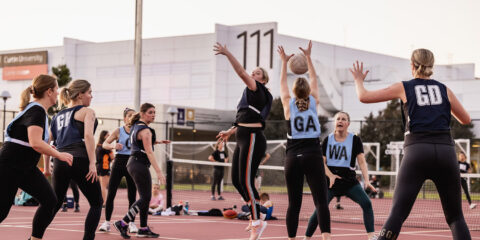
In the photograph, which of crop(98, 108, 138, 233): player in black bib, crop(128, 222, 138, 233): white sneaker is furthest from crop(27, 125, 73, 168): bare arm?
crop(128, 222, 138, 233): white sneaker

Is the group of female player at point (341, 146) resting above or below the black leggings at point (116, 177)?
above

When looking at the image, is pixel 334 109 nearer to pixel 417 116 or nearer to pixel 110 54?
pixel 110 54

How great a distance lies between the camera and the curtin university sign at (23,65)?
80.1 metres

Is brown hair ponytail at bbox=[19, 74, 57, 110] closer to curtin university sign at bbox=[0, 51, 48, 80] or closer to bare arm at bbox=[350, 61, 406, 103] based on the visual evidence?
bare arm at bbox=[350, 61, 406, 103]

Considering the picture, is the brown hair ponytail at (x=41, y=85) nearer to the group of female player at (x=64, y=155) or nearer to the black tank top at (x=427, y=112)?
the group of female player at (x=64, y=155)

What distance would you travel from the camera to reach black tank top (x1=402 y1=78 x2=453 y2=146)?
21.0 feet

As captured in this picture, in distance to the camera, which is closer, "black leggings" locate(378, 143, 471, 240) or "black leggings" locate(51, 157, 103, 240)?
"black leggings" locate(378, 143, 471, 240)

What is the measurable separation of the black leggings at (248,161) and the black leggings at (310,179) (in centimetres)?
55

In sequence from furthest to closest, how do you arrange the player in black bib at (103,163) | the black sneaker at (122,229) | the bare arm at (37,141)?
the player in black bib at (103,163)
the black sneaker at (122,229)
the bare arm at (37,141)

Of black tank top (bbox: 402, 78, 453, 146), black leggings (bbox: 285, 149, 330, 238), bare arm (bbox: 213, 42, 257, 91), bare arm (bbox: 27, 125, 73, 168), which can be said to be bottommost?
black leggings (bbox: 285, 149, 330, 238)

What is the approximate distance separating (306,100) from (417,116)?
7.16ft

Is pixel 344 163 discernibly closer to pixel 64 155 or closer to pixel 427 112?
pixel 427 112

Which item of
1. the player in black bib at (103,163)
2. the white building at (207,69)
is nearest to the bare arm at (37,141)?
the player in black bib at (103,163)

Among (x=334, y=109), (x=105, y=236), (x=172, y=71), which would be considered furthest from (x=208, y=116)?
(x=105, y=236)
